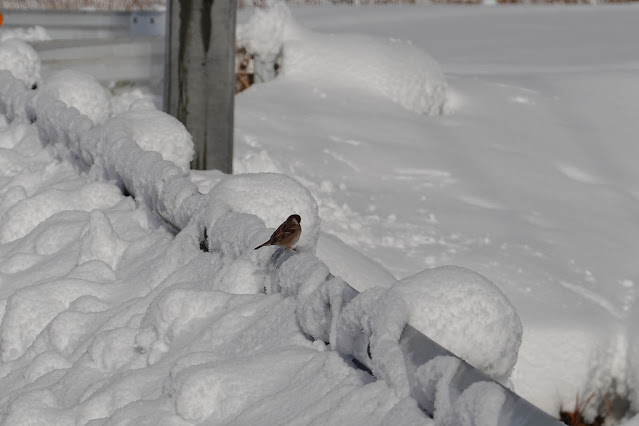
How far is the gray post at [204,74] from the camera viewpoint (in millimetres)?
5676

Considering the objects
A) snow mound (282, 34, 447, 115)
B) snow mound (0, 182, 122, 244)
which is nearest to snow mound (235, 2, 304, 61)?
snow mound (282, 34, 447, 115)

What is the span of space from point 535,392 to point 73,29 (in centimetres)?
775

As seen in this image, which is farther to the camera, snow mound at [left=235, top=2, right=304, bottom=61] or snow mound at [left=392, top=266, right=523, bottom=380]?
snow mound at [left=235, top=2, right=304, bottom=61]

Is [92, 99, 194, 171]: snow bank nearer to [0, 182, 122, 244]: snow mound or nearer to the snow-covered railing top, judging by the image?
the snow-covered railing top

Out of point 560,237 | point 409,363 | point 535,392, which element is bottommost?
point 535,392

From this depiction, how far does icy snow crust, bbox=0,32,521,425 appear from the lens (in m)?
2.42

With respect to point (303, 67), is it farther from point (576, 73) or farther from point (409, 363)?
point (409, 363)

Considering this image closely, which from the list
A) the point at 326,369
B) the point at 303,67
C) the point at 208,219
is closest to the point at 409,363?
the point at 326,369

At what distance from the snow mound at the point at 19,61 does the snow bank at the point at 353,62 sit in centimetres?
153

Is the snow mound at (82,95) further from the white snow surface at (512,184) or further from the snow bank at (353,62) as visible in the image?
the snow bank at (353,62)

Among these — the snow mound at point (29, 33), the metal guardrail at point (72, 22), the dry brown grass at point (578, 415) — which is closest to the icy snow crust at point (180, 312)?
the dry brown grass at point (578, 415)

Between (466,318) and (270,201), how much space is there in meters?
1.35

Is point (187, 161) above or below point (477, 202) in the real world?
above

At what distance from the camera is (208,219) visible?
3.55m
